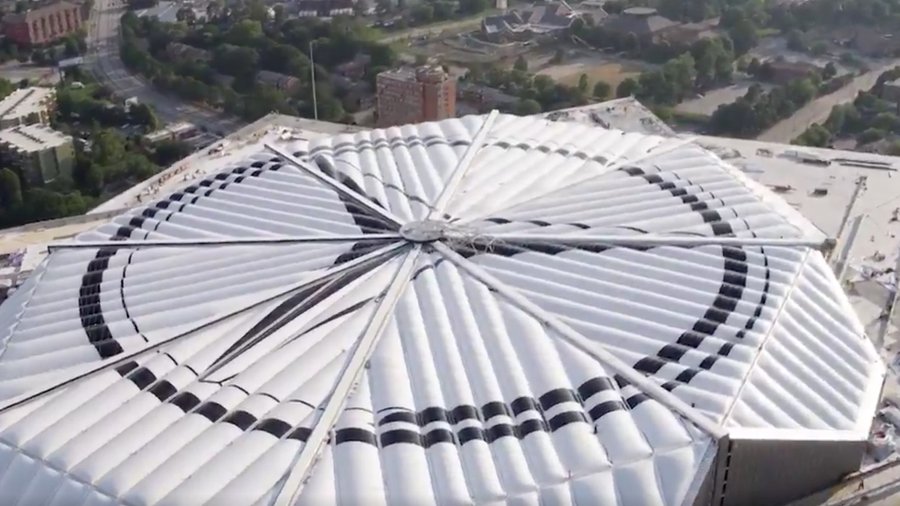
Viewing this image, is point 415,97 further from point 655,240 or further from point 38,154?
point 655,240

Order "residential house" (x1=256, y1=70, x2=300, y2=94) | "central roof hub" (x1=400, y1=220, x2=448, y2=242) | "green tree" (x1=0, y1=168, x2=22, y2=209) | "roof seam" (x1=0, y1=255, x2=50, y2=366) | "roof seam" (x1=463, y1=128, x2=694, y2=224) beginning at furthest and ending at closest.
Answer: "residential house" (x1=256, y1=70, x2=300, y2=94) < "green tree" (x1=0, y1=168, x2=22, y2=209) < "roof seam" (x1=463, y1=128, x2=694, y2=224) < "central roof hub" (x1=400, y1=220, x2=448, y2=242) < "roof seam" (x1=0, y1=255, x2=50, y2=366)

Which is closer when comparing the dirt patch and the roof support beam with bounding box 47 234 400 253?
the roof support beam with bounding box 47 234 400 253

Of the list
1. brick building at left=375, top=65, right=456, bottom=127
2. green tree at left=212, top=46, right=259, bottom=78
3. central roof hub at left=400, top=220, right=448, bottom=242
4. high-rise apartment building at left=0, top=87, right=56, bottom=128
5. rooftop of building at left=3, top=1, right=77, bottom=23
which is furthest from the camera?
rooftop of building at left=3, top=1, right=77, bottom=23

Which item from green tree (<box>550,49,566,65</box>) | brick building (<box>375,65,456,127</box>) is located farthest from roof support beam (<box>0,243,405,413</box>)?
green tree (<box>550,49,566,65</box>)

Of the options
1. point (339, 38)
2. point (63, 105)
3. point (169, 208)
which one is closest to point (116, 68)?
point (63, 105)

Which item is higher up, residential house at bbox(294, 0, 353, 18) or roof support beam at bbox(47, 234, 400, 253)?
roof support beam at bbox(47, 234, 400, 253)

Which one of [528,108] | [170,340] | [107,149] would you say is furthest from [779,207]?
[107,149]

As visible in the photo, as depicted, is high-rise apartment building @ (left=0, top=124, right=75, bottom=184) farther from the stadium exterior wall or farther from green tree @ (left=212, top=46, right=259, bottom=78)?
the stadium exterior wall
